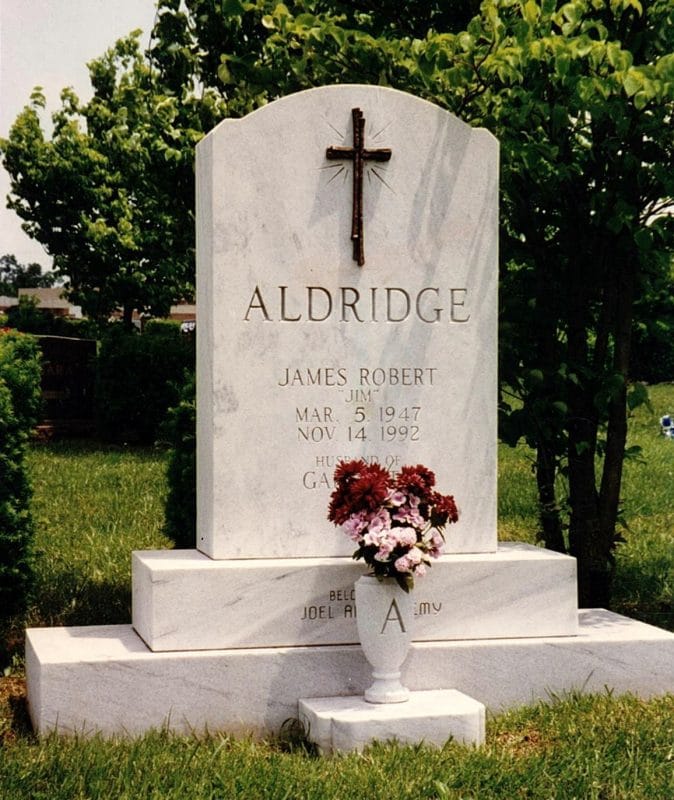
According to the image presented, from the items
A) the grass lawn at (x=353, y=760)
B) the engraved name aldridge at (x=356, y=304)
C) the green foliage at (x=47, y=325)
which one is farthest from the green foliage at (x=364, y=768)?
the green foliage at (x=47, y=325)

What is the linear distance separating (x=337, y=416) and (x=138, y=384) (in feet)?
33.8

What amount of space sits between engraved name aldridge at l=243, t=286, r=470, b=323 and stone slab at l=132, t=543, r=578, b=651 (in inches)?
43.0

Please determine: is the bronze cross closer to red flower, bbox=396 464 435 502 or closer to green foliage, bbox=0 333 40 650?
red flower, bbox=396 464 435 502

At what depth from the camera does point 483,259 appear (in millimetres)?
6074

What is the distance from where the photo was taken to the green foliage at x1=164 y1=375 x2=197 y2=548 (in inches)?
286

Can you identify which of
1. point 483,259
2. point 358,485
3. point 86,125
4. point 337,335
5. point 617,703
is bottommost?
point 617,703

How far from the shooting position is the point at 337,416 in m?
5.85

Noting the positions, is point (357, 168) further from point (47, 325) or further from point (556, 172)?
point (47, 325)

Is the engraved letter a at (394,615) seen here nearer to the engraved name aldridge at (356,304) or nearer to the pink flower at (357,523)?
the pink flower at (357,523)

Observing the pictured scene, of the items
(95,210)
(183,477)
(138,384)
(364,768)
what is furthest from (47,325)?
(364,768)

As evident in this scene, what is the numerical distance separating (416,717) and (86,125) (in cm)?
2253

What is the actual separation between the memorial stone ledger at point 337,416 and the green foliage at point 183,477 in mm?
1286

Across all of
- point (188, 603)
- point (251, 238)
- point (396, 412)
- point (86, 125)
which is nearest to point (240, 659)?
point (188, 603)

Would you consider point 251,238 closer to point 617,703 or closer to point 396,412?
point 396,412
